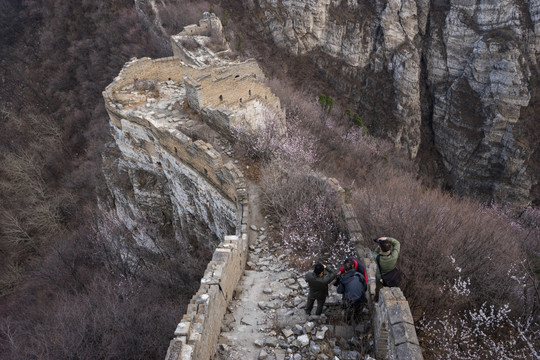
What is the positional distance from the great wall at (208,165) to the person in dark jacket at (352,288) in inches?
9.7

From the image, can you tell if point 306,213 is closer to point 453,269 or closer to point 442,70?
point 453,269

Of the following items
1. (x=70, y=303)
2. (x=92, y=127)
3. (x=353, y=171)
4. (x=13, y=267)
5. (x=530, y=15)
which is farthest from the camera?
(x=530, y=15)

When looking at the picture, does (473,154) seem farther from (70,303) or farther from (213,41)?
(70,303)

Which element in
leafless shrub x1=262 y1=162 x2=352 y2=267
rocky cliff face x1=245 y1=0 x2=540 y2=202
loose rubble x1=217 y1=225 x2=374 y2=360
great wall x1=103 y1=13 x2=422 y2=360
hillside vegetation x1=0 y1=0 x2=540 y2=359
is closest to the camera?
great wall x1=103 y1=13 x2=422 y2=360

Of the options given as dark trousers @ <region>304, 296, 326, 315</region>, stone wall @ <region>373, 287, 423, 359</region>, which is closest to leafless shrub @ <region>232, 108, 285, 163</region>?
dark trousers @ <region>304, 296, 326, 315</region>

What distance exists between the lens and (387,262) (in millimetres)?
7375

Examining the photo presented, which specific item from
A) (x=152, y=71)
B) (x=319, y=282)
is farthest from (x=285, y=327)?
(x=152, y=71)

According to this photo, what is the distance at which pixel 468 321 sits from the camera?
26.0 ft

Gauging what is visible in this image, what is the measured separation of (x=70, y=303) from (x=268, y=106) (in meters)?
12.3

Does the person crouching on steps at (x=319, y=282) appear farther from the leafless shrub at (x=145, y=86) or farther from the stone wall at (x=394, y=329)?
the leafless shrub at (x=145, y=86)

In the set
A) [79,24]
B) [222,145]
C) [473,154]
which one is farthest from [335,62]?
[222,145]

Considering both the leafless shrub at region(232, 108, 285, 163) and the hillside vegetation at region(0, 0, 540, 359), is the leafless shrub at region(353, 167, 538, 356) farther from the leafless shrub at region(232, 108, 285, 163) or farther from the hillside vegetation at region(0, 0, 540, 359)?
the leafless shrub at region(232, 108, 285, 163)

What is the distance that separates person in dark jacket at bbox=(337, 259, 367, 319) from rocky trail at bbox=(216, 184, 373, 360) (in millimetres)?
323

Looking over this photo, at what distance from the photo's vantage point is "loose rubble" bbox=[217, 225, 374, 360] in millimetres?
7137
